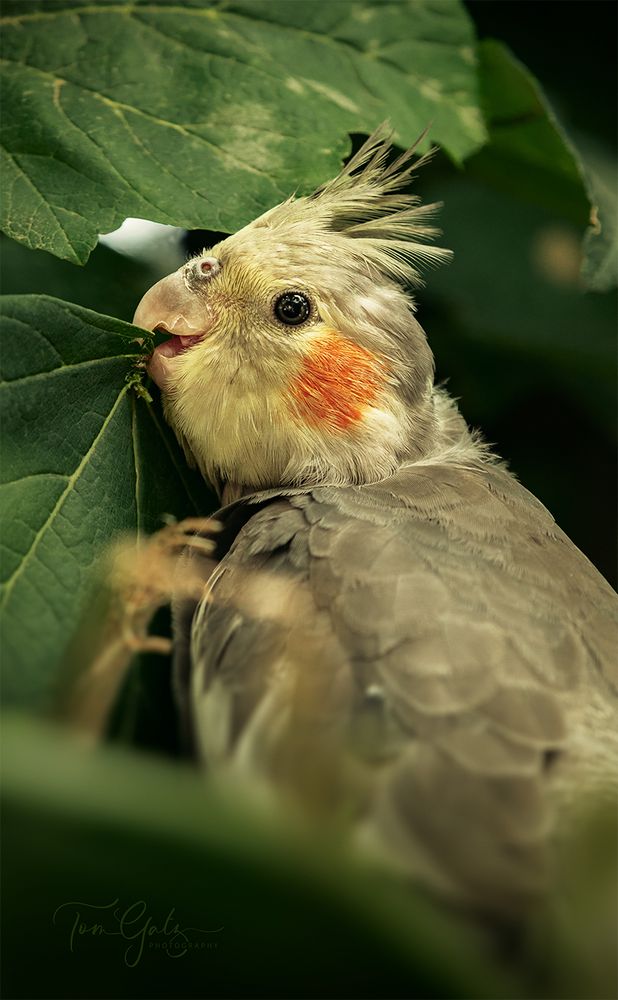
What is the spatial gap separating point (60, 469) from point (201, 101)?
1091mm

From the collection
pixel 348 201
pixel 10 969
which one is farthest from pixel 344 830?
pixel 348 201

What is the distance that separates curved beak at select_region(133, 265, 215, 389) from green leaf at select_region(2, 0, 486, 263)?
0.63 ft

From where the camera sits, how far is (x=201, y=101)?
2.43 m

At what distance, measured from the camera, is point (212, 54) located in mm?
2510

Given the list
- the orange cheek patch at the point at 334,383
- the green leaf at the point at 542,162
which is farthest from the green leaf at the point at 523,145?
the orange cheek patch at the point at 334,383

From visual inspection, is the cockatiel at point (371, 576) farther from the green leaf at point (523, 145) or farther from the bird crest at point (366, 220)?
the green leaf at point (523, 145)

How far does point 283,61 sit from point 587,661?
1.77m

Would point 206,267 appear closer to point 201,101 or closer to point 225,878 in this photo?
point 201,101

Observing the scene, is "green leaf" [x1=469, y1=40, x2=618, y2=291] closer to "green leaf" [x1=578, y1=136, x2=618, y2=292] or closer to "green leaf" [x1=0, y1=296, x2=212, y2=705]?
"green leaf" [x1=578, y1=136, x2=618, y2=292]

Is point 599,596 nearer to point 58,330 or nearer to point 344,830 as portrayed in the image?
point 344,830

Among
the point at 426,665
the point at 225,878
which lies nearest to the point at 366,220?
the point at 426,665

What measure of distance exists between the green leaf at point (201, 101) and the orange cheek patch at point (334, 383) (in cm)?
38

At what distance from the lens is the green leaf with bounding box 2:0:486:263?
7.38 feet

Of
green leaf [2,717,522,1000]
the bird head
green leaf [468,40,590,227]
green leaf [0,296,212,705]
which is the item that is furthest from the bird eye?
green leaf [2,717,522,1000]
